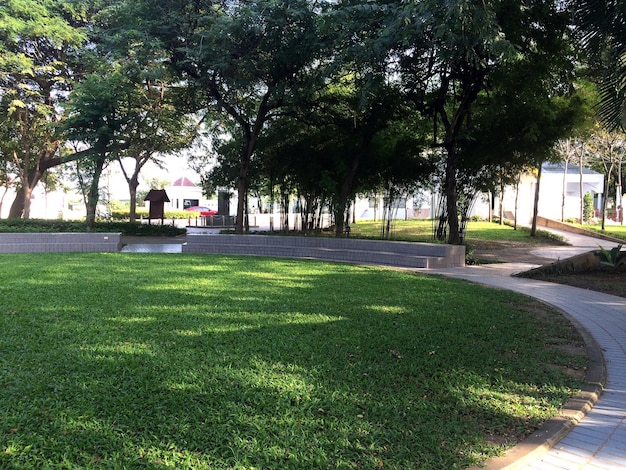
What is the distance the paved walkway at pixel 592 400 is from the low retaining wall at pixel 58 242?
32.6 feet

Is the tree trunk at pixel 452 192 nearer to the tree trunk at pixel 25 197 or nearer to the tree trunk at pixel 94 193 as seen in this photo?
the tree trunk at pixel 94 193

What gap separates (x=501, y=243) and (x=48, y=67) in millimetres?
17758

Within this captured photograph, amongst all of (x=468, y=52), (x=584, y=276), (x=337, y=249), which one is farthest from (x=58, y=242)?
(x=584, y=276)

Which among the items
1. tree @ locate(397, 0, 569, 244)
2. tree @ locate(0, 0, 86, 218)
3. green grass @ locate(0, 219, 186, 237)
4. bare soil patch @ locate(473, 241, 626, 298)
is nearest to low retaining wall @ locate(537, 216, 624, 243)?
bare soil patch @ locate(473, 241, 626, 298)

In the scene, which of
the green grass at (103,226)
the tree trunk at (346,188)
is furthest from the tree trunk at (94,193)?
the tree trunk at (346,188)

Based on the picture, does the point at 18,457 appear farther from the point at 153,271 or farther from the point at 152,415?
the point at 153,271

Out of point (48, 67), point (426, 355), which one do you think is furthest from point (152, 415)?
point (48, 67)

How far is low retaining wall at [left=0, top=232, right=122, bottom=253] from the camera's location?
12.3 metres

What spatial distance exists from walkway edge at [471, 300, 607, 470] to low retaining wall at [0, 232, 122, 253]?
12285mm

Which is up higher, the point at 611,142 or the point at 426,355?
the point at 611,142

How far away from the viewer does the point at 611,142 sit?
22.6 metres

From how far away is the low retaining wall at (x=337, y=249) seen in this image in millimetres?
10984

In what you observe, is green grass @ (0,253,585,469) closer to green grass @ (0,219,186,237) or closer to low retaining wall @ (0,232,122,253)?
low retaining wall @ (0,232,122,253)

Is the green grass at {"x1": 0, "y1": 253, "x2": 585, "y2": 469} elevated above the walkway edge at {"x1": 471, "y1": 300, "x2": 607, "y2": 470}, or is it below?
above
